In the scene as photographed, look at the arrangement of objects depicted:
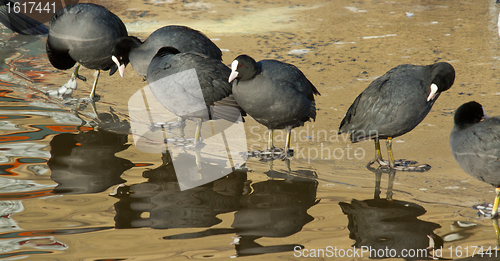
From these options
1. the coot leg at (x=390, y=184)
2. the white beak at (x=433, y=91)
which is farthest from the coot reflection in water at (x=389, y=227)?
the white beak at (x=433, y=91)

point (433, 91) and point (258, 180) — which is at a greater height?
point (433, 91)

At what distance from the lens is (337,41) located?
295 inches

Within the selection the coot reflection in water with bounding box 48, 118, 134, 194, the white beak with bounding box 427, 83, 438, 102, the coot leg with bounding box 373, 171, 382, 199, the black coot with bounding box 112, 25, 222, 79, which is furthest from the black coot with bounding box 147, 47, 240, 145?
the white beak with bounding box 427, 83, 438, 102

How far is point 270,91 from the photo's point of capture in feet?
14.5

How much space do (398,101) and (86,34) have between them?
4.01 meters

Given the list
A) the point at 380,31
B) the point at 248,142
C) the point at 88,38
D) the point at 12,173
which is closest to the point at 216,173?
the point at 248,142

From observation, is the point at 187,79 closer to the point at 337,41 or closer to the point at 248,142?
the point at 248,142

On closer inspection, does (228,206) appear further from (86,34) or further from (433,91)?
(86,34)

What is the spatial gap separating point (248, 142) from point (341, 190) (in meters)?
1.40

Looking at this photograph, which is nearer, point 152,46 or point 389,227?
point 389,227

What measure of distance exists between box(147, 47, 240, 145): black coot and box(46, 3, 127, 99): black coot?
4.77 ft

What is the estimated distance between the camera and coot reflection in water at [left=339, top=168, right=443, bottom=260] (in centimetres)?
319

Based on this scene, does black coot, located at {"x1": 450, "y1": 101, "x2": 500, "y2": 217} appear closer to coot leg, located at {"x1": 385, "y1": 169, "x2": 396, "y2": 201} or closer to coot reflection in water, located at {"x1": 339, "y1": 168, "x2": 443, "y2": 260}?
coot reflection in water, located at {"x1": 339, "y1": 168, "x2": 443, "y2": 260}

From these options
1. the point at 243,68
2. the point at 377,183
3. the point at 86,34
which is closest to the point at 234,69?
the point at 243,68
